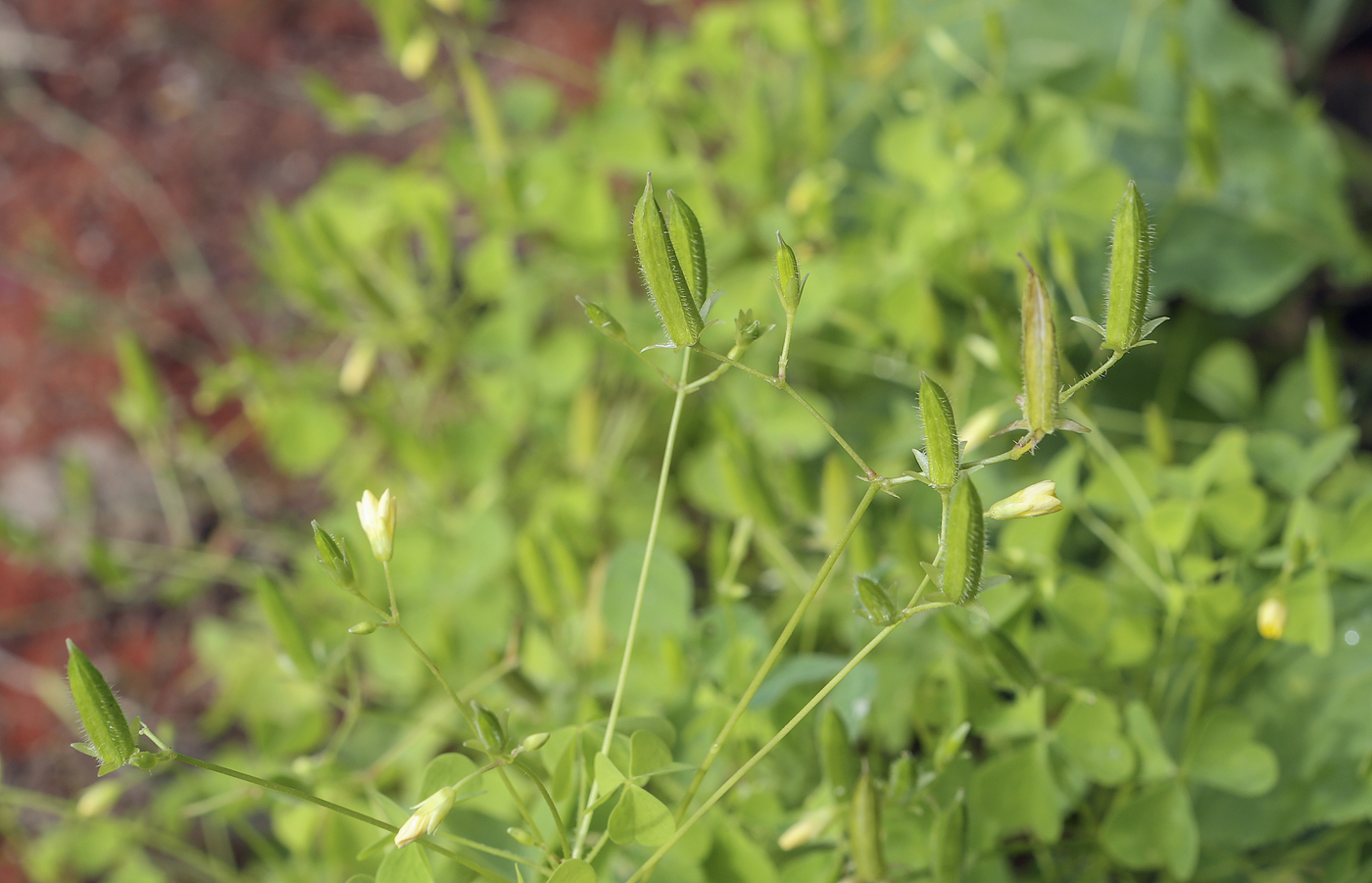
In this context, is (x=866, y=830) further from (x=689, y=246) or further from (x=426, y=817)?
(x=689, y=246)

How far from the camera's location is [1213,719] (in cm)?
77

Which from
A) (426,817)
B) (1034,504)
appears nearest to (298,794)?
(426,817)

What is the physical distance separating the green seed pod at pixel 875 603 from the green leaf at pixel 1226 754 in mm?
348

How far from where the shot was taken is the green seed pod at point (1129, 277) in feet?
1.76

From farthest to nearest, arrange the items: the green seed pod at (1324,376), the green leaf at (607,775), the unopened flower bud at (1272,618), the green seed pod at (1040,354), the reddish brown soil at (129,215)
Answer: the reddish brown soil at (129,215), the green seed pod at (1324,376), the unopened flower bud at (1272,618), the green leaf at (607,775), the green seed pod at (1040,354)

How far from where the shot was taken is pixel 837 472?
0.88m

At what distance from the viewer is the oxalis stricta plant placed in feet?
1.75

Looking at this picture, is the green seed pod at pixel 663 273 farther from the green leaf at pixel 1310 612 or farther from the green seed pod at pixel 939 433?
the green leaf at pixel 1310 612

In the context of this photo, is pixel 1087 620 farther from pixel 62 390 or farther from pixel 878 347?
pixel 62 390

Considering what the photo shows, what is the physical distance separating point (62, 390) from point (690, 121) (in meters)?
1.07

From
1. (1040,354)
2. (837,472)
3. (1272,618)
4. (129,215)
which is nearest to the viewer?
(1040,354)

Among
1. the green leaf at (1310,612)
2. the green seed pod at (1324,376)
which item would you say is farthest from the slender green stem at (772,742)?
the green seed pod at (1324,376)

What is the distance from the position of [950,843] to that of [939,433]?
29cm

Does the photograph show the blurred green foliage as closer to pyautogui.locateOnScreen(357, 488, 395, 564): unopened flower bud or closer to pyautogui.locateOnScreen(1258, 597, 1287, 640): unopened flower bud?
pyautogui.locateOnScreen(1258, 597, 1287, 640): unopened flower bud
